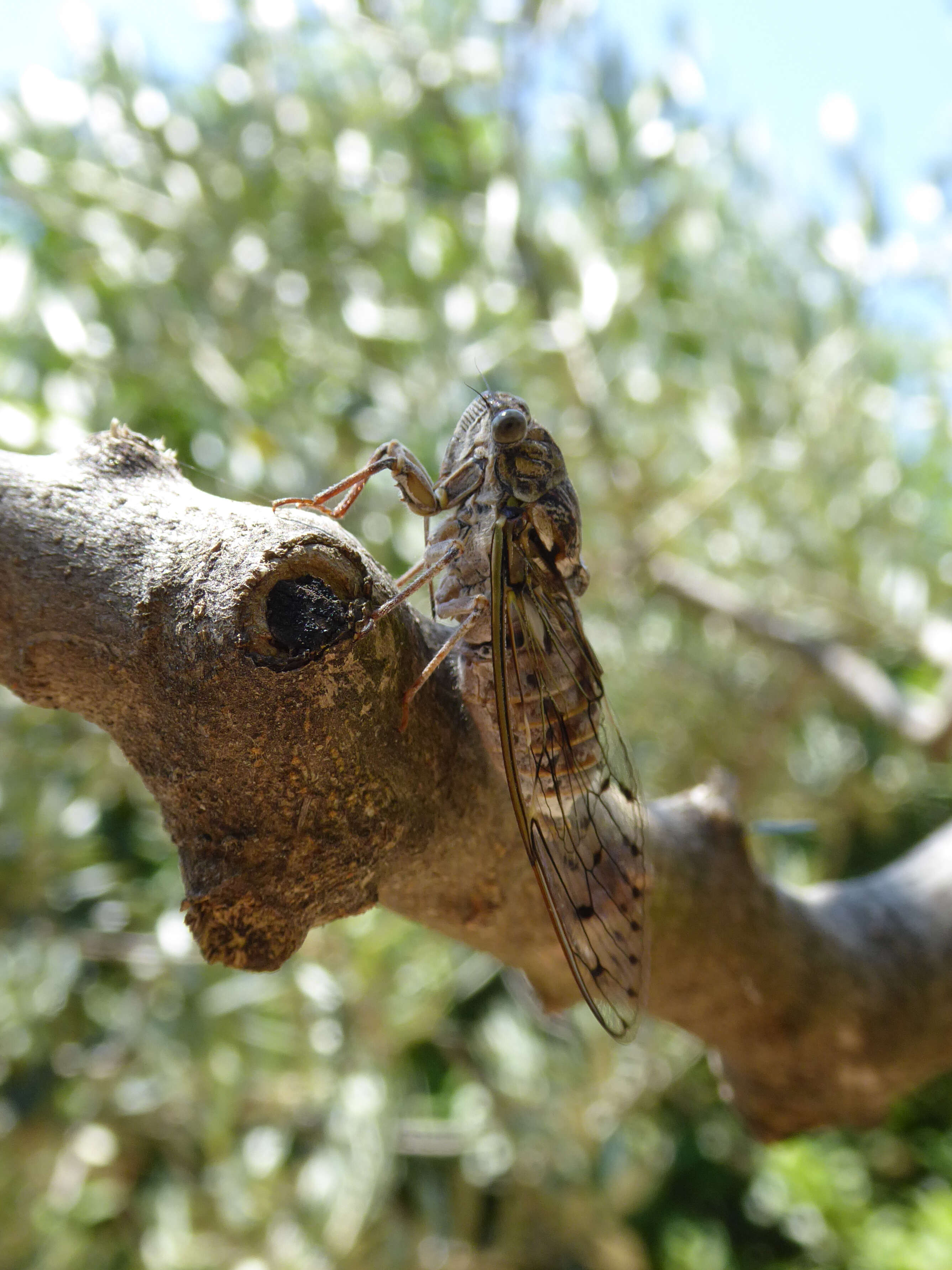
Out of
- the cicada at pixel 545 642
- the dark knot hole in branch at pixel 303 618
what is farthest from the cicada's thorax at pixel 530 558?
the dark knot hole in branch at pixel 303 618

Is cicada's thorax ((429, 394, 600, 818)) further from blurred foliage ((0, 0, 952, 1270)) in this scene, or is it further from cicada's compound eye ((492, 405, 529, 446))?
blurred foliage ((0, 0, 952, 1270))

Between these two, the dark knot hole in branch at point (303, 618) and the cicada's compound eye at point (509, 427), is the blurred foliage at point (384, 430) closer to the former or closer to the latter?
the cicada's compound eye at point (509, 427)

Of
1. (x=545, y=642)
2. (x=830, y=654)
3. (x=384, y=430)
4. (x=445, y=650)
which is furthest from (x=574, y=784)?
(x=830, y=654)

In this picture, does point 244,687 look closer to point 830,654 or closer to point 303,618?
point 303,618

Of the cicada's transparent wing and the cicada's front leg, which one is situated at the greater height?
the cicada's front leg

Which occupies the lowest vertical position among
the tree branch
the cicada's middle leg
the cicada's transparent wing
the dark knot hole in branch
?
the tree branch

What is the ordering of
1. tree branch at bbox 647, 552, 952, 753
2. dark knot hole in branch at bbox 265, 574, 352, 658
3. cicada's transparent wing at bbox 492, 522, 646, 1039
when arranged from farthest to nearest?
tree branch at bbox 647, 552, 952, 753, cicada's transparent wing at bbox 492, 522, 646, 1039, dark knot hole in branch at bbox 265, 574, 352, 658

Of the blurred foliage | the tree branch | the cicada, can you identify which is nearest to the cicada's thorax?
the cicada
